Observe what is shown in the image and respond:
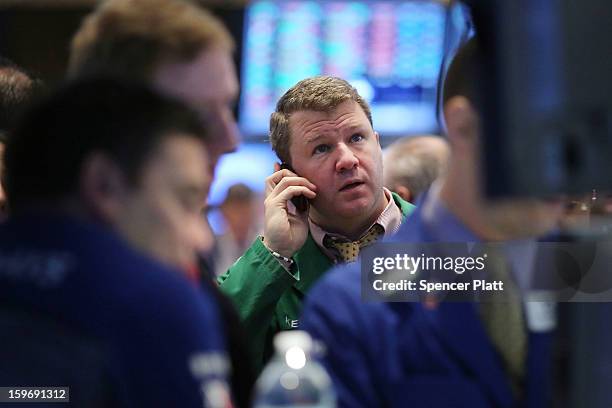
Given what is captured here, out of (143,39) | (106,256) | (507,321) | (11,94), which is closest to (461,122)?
(507,321)

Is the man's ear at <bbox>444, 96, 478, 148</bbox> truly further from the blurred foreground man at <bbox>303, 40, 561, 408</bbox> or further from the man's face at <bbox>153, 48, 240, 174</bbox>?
the man's face at <bbox>153, 48, 240, 174</bbox>

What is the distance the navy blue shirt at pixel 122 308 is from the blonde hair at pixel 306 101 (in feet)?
3.27

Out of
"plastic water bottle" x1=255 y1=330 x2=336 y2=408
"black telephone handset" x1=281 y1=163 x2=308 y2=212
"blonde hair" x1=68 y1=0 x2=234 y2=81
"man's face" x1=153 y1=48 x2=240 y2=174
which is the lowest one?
"plastic water bottle" x1=255 y1=330 x2=336 y2=408

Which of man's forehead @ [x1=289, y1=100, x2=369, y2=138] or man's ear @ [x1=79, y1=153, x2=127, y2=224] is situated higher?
man's forehead @ [x1=289, y1=100, x2=369, y2=138]

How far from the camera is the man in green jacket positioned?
89.2 inches

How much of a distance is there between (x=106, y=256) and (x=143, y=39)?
34cm

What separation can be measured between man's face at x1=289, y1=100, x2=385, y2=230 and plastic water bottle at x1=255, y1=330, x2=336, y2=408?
2.40ft

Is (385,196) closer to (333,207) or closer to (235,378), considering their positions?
(333,207)

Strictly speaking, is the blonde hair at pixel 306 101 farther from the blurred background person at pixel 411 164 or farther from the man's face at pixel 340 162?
the blurred background person at pixel 411 164

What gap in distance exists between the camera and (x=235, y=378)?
1643 mm

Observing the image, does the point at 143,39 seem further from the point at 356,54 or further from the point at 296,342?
the point at 356,54

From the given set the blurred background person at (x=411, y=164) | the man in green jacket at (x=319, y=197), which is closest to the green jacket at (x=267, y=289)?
the man in green jacket at (x=319, y=197)

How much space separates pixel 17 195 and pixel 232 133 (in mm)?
350

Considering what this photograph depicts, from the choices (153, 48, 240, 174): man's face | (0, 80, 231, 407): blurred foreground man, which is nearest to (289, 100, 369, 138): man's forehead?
(153, 48, 240, 174): man's face
